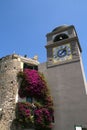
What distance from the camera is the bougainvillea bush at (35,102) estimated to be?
66.0 ft

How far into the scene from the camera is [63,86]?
22703 millimetres

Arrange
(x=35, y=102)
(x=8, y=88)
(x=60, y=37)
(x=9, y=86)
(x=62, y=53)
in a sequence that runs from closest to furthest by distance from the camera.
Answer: (x=35, y=102) < (x=8, y=88) < (x=9, y=86) < (x=62, y=53) < (x=60, y=37)

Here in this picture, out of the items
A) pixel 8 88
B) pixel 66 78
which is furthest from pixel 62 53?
pixel 8 88

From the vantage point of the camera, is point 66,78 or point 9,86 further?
point 66,78

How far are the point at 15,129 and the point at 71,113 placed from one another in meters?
6.35

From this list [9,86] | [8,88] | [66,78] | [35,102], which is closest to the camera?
[35,102]

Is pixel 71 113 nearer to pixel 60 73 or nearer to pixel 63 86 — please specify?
pixel 63 86

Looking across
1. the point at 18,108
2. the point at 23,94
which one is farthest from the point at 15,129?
the point at 23,94

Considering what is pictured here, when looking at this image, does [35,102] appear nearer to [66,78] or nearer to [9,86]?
[9,86]

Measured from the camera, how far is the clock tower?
805 inches

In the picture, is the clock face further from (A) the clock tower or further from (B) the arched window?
(B) the arched window

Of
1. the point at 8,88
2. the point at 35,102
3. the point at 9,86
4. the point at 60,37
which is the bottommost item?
the point at 35,102

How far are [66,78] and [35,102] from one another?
4.88m

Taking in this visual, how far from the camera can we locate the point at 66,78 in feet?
75.7
